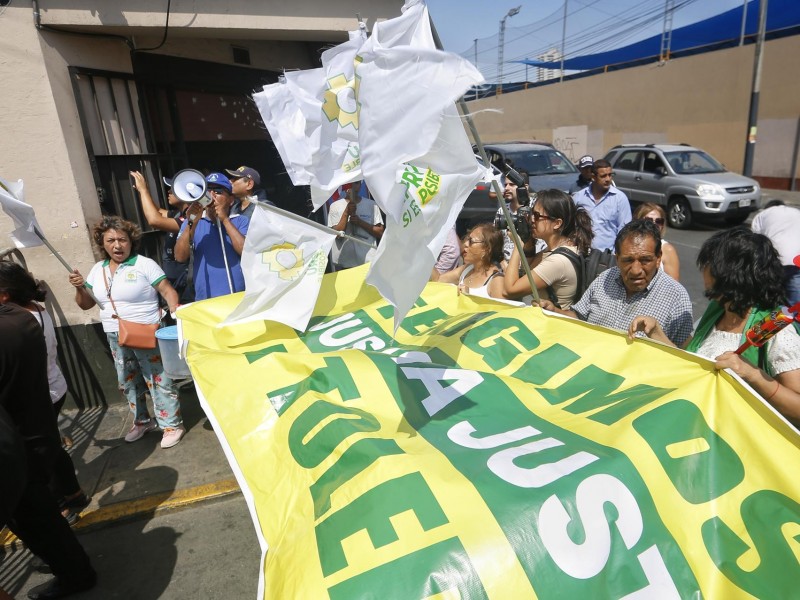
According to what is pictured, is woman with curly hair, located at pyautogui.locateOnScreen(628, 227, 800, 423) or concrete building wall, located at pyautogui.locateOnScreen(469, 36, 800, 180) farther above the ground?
concrete building wall, located at pyautogui.locateOnScreen(469, 36, 800, 180)

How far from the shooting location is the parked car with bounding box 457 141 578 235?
9.05 meters

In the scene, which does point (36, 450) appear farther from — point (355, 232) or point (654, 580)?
point (355, 232)

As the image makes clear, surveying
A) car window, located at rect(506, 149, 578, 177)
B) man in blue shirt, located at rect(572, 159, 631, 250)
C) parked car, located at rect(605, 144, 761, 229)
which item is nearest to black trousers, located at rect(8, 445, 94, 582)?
man in blue shirt, located at rect(572, 159, 631, 250)

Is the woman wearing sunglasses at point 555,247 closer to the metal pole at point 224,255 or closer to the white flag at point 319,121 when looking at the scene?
the white flag at point 319,121

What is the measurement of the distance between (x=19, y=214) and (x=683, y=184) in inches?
461

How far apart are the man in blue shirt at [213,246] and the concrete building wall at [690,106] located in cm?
1135

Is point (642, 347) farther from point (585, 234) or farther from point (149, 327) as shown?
point (149, 327)

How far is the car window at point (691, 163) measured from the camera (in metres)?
11.8

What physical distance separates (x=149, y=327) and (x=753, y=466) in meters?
3.86

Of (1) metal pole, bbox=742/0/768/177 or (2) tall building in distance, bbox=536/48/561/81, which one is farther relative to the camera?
(2) tall building in distance, bbox=536/48/561/81

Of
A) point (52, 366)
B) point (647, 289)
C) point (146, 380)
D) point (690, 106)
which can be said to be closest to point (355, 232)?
point (146, 380)

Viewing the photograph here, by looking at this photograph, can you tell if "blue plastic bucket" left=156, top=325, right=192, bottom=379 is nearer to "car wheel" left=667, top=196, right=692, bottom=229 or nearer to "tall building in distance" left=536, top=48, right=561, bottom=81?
"car wheel" left=667, top=196, right=692, bottom=229

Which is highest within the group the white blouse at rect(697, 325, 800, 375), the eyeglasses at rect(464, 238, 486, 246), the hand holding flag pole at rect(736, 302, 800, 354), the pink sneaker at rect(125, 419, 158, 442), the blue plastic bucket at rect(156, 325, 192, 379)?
the eyeglasses at rect(464, 238, 486, 246)

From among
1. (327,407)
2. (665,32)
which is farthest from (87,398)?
(665,32)
